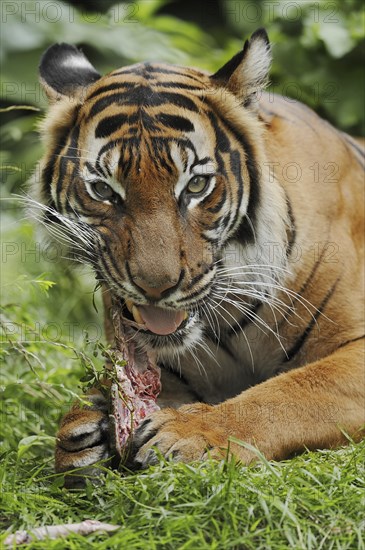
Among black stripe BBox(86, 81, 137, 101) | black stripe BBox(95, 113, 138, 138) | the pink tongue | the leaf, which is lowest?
the pink tongue

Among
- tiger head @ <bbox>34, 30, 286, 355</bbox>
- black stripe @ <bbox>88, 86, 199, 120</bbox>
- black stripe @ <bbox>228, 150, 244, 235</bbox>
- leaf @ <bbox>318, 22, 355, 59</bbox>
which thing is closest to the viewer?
tiger head @ <bbox>34, 30, 286, 355</bbox>

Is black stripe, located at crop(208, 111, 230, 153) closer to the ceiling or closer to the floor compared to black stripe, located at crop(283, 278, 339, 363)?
closer to the ceiling

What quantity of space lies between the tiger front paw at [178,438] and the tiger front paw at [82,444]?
15 centimetres

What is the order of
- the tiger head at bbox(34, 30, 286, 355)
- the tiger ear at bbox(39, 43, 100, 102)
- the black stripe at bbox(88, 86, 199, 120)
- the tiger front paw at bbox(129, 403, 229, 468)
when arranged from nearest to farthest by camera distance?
1. the tiger front paw at bbox(129, 403, 229, 468)
2. the tiger head at bbox(34, 30, 286, 355)
3. the black stripe at bbox(88, 86, 199, 120)
4. the tiger ear at bbox(39, 43, 100, 102)

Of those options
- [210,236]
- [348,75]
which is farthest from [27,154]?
[210,236]

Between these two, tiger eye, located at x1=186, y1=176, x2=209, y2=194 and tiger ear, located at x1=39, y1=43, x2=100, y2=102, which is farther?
tiger ear, located at x1=39, y1=43, x2=100, y2=102

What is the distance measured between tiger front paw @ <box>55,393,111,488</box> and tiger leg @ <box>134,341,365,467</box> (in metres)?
0.16

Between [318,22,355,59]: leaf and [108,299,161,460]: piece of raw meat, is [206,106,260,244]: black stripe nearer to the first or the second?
[108,299,161,460]: piece of raw meat

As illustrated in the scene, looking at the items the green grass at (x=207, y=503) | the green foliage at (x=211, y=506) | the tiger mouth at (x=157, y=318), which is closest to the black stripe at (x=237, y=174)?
the tiger mouth at (x=157, y=318)

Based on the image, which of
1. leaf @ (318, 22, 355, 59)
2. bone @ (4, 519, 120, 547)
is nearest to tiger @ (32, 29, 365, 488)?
bone @ (4, 519, 120, 547)

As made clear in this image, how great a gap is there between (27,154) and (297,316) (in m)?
4.21

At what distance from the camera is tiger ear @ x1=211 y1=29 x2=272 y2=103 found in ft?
11.6

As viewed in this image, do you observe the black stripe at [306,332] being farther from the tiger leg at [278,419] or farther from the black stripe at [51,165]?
the black stripe at [51,165]

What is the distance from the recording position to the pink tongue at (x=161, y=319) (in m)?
3.33
